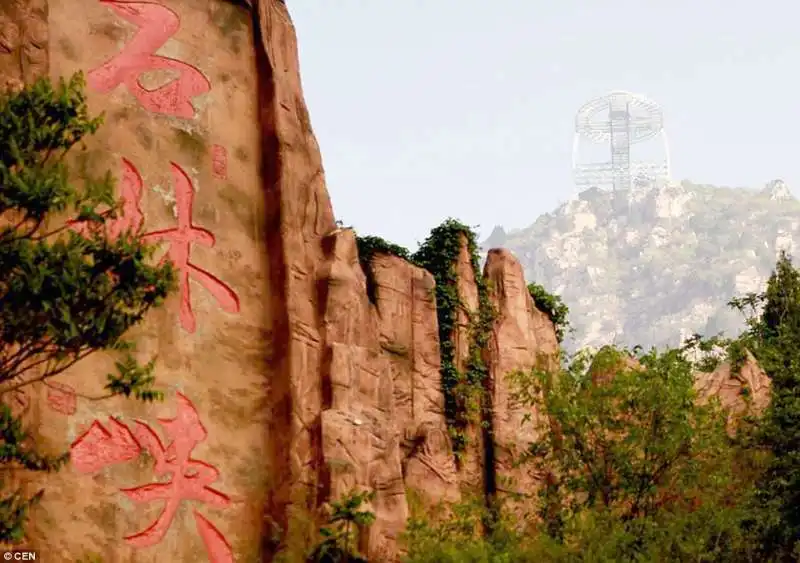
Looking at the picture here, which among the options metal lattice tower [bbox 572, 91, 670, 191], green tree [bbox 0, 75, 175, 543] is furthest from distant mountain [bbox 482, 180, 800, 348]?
green tree [bbox 0, 75, 175, 543]

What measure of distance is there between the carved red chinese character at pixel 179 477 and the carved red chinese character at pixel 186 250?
128 cm

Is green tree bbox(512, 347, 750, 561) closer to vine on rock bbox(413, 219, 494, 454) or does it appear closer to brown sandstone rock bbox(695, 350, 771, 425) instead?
vine on rock bbox(413, 219, 494, 454)

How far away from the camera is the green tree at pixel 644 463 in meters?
23.1

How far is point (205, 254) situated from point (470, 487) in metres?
7.84

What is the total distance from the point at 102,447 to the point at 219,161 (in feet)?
14.8

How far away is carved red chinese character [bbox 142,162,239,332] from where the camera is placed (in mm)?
20812

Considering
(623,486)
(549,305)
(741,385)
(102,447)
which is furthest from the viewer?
(741,385)

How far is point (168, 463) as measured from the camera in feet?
65.9

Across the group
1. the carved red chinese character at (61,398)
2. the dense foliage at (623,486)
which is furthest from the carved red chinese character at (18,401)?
the dense foliage at (623,486)

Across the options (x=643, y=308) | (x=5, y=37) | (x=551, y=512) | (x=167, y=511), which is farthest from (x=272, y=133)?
(x=643, y=308)

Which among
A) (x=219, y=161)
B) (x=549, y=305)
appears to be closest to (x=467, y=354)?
(x=549, y=305)

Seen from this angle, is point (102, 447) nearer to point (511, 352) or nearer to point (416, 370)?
point (416, 370)

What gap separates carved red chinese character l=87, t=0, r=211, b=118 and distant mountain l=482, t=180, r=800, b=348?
148m

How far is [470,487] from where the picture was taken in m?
26.9
